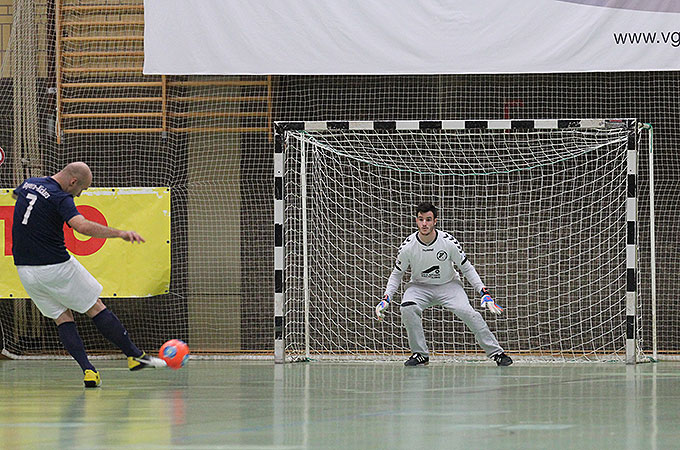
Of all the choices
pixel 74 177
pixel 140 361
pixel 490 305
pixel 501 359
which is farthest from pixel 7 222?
pixel 501 359

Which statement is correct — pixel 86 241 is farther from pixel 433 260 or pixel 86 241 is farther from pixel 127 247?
pixel 433 260

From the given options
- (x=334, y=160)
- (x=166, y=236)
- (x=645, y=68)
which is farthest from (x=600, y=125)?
(x=166, y=236)

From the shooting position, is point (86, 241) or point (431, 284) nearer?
point (431, 284)

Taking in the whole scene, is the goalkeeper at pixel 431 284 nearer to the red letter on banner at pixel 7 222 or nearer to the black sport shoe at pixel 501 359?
the black sport shoe at pixel 501 359

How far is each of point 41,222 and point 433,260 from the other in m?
4.77

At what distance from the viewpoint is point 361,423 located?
235 inches

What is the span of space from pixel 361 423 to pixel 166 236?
23.2 feet

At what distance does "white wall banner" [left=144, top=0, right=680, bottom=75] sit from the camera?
11.9m

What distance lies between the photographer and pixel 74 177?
8375 mm

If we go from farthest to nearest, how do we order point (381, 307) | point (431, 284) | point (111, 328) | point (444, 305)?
point (431, 284) → point (444, 305) → point (381, 307) → point (111, 328)

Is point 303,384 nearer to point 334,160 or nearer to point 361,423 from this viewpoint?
point 361,423

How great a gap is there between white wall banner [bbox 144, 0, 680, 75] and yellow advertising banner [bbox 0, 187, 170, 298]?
5.46ft

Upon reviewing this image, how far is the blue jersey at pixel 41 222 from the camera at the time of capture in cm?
833

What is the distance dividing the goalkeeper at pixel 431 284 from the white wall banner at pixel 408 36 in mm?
2145
